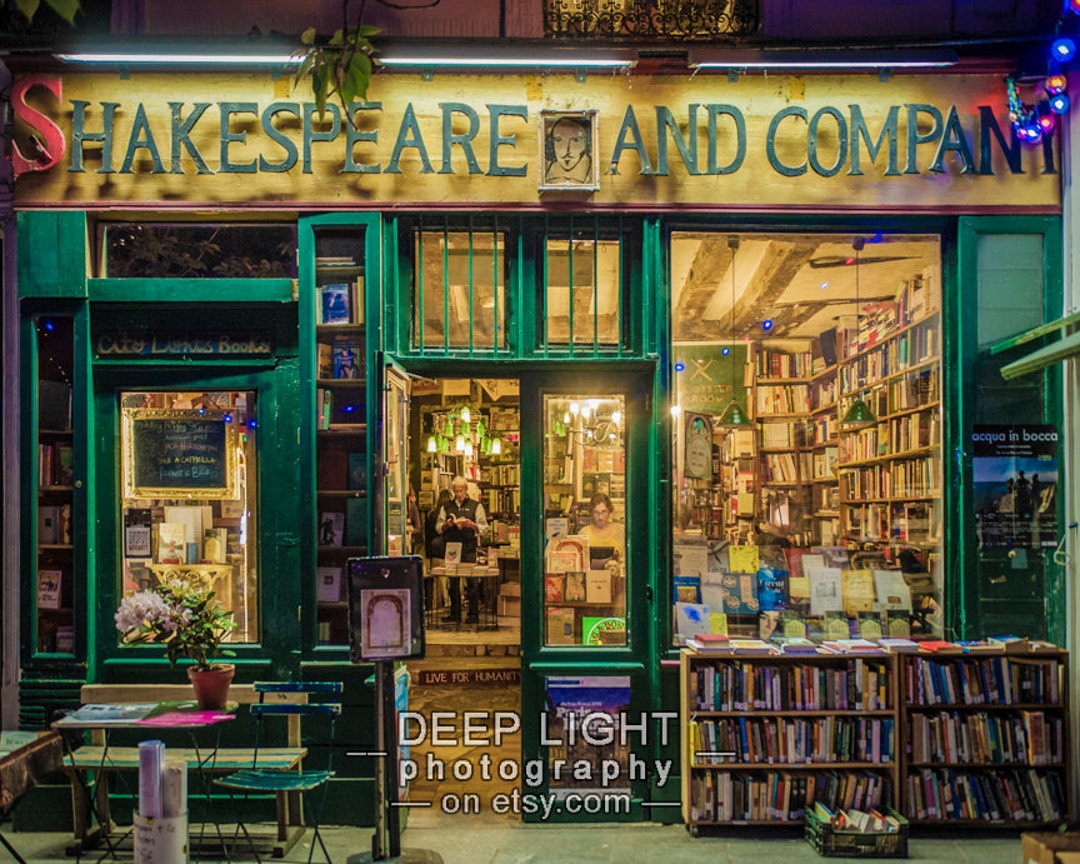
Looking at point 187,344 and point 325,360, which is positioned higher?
point 187,344

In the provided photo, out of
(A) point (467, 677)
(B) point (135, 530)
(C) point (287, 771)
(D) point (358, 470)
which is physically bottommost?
(A) point (467, 677)

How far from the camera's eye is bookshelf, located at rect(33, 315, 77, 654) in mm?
6637

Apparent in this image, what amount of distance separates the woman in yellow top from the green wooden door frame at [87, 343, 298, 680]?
1.97 meters

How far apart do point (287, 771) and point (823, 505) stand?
398 centimetres

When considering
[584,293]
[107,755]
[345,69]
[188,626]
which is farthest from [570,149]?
[107,755]

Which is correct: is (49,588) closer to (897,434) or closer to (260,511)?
(260,511)

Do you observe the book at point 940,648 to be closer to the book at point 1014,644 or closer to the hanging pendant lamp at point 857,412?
the book at point 1014,644

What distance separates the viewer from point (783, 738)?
6.29m

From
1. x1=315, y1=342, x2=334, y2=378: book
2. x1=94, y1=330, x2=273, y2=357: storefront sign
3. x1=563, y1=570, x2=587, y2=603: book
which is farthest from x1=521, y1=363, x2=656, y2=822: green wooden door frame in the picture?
x1=94, y1=330, x2=273, y2=357: storefront sign

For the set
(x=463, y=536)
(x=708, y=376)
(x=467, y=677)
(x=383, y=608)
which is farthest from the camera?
(x=463, y=536)

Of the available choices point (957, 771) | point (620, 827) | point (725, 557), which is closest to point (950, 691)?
point (957, 771)

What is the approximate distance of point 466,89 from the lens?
6.69 m

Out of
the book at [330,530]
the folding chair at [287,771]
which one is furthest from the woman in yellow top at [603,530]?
the folding chair at [287,771]

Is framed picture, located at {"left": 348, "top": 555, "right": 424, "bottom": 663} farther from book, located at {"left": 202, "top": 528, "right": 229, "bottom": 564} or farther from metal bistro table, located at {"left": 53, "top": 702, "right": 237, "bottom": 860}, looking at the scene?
book, located at {"left": 202, "top": 528, "right": 229, "bottom": 564}
